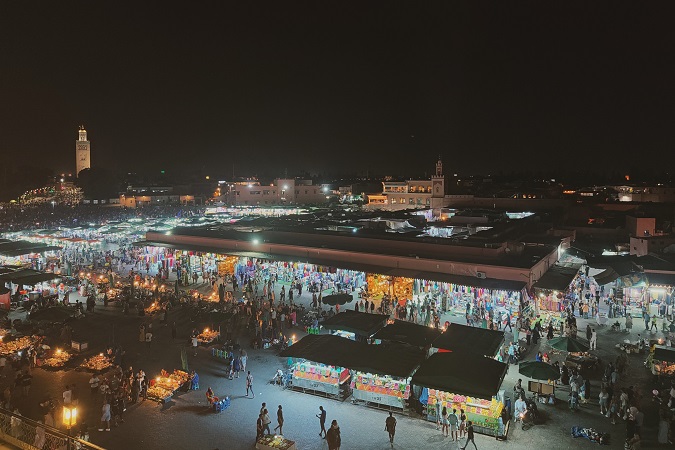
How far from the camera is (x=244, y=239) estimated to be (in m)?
27.7

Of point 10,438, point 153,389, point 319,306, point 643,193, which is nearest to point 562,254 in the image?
point 319,306

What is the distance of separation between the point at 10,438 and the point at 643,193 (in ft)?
210

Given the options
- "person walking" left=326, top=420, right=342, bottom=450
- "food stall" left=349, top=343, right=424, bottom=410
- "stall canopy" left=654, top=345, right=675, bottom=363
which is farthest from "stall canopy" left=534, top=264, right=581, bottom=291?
"person walking" left=326, top=420, right=342, bottom=450

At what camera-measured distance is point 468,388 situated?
35.7ft

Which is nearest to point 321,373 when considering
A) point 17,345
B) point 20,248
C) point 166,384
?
point 166,384

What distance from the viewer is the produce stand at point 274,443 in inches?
380

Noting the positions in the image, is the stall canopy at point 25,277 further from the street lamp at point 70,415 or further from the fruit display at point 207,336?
the street lamp at point 70,415

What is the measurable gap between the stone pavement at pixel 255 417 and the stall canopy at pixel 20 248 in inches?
684

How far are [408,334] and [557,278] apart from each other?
29.6 ft

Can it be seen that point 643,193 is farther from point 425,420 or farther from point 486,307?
point 425,420

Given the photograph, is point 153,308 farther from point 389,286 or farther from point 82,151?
point 82,151

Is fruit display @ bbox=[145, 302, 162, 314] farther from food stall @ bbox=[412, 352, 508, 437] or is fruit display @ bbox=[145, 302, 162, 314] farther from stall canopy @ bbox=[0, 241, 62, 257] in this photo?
food stall @ bbox=[412, 352, 508, 437]

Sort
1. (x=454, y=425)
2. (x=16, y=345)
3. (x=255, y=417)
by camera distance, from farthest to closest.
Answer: (x=16, y=345)
(x=255, y=417)
(x=454, y=425)

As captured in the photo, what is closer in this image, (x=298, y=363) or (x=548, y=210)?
(x=298, y=363)
